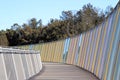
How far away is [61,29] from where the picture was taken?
117688 millimetres

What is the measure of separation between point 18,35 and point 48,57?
222 feet

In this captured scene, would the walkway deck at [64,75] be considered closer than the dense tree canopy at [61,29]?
Yes

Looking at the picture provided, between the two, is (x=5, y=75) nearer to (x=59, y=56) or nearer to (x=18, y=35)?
(x=59, y=56)

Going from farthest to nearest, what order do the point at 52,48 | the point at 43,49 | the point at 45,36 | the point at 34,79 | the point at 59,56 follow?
the point at 45,36 → the point at 43,49 → the point at 52,48 → the point at 59,56 → the point at 34,79

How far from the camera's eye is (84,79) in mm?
20766

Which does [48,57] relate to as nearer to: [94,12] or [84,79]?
[84,79]

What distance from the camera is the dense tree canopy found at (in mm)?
117162

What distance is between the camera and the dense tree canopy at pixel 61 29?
117 meters

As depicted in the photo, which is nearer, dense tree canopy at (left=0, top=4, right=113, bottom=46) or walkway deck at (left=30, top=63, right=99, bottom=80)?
Answer: walkway deck at (left=30, top=63, right=99, bottom=80)

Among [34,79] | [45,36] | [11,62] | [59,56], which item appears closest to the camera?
[11,62]

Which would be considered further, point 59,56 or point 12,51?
point 59,56

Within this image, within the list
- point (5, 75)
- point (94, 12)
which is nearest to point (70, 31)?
point (94, 12)

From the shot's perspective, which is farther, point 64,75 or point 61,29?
point 61,29

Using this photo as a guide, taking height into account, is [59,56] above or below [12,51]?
below
